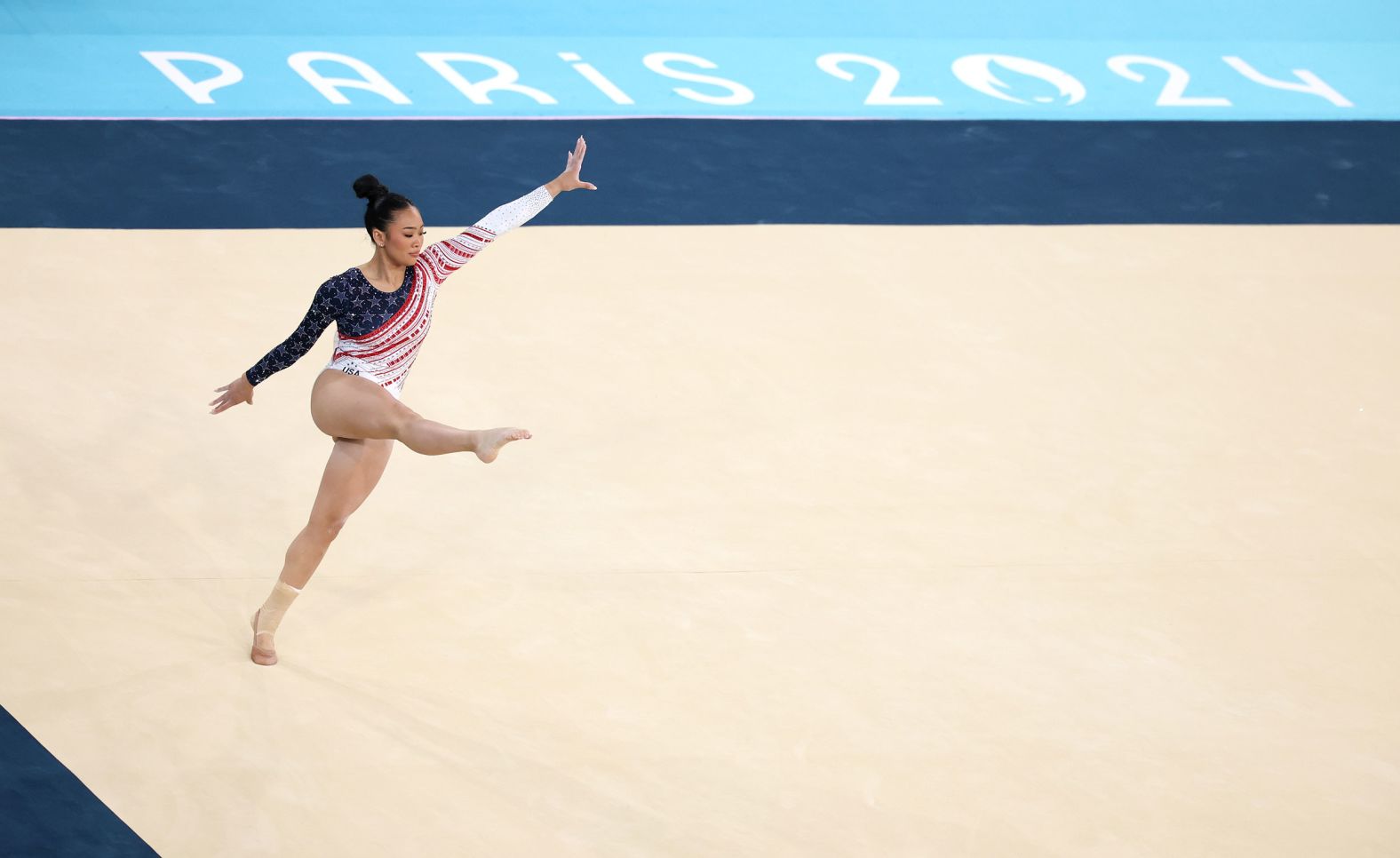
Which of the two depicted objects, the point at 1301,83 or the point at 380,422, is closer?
the point at 380,422

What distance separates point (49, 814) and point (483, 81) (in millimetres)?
6222

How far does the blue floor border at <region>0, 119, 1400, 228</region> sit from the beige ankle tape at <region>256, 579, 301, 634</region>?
3.37 meters

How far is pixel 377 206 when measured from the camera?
4.61m

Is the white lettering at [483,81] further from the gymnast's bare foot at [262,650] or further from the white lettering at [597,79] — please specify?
the gymnast's bare foot at [262,650]

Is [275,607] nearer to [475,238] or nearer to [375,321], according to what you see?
[375,321]

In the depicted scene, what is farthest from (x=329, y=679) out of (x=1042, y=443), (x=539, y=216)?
(x=539, y=216)

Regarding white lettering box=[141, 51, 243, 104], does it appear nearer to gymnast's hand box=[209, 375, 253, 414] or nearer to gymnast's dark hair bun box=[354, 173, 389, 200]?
gymnast's hand box=[209, 375, 253, 414]

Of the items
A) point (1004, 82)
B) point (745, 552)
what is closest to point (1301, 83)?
point (1004, 82)

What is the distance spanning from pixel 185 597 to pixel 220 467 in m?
0.88

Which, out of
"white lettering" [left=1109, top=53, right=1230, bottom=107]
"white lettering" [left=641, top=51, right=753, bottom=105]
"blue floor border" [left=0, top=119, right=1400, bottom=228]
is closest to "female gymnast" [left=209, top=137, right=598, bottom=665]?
"blue floor border" [left=0, top=119, right=1400, bottom=228]

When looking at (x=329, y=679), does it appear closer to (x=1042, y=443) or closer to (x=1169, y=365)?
(x=1042, y=443)

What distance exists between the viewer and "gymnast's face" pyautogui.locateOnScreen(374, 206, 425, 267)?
461 cm

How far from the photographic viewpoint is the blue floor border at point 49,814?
4227mm

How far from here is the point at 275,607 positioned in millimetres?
4906
